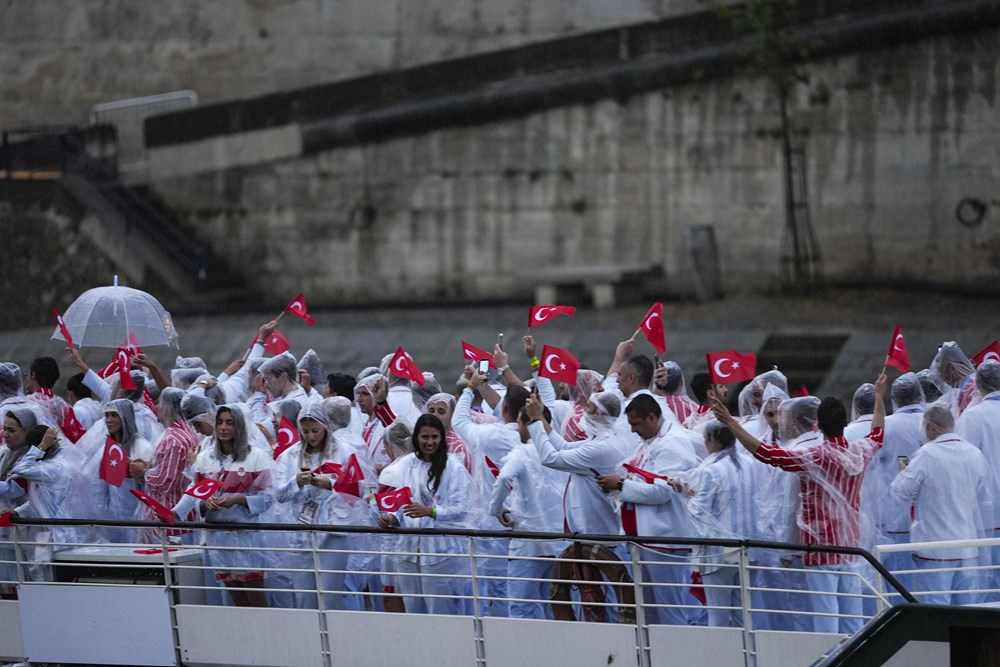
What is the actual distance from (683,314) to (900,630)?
14.3 meters

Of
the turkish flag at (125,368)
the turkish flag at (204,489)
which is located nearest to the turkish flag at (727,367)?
the turkish flag at (204,489)

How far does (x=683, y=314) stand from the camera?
20953 millimetres

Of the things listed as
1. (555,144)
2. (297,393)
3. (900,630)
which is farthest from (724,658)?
(555,144)

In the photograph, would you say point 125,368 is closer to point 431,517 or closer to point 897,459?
point 431,517

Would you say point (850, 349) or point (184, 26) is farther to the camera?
point (184, 26)

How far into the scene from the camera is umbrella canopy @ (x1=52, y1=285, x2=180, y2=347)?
1109cm

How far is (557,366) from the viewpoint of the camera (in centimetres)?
920

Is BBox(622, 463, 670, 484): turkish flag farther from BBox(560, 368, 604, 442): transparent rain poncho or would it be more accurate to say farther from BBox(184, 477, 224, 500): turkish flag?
BBox(184, 477, 224, 500): turkish flag

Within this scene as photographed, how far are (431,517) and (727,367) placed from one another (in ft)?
6.63

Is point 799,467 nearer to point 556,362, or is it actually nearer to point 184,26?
point 556,362

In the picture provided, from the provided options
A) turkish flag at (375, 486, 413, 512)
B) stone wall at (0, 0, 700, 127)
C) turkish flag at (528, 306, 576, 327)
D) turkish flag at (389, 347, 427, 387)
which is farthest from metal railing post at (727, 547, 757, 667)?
stone wall at (0, 0, 700, 127)

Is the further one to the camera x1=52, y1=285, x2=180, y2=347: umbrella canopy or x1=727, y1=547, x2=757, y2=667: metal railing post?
x1=52, y1=285, x2=180, y2=347: umbrella canopy

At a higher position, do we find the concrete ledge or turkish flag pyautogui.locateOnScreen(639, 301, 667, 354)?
the concrete ledge

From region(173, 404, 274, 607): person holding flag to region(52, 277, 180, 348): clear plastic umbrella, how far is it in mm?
2525
